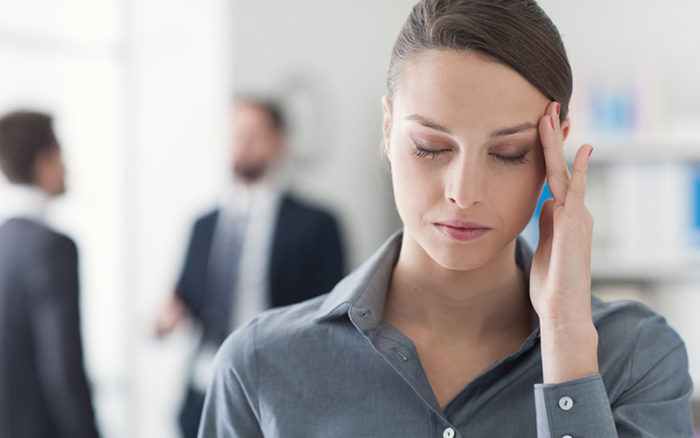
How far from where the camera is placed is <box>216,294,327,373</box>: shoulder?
1.17 m

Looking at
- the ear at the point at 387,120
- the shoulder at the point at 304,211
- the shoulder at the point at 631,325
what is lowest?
the shoulder at the point at 304,211

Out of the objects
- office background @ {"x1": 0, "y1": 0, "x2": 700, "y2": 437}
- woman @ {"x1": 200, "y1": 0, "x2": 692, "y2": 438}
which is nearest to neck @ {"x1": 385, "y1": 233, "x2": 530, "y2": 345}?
woman @ {"x1": 200, "y1": 0, "x2": 692, "y2": 438}

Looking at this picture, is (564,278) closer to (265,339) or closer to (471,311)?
(471,311)

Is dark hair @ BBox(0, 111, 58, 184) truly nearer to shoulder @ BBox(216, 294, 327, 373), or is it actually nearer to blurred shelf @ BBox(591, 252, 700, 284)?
A: shoulder @ BBox(216, 294, 327, 373)

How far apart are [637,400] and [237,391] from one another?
20.8 inches

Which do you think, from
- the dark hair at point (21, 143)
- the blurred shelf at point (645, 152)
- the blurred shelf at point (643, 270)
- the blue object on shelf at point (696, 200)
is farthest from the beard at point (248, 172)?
the blue object on shelf at point (696, 200)

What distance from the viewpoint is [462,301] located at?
1.18 m

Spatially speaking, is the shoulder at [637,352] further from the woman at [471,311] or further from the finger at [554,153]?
the finger at [554,153]

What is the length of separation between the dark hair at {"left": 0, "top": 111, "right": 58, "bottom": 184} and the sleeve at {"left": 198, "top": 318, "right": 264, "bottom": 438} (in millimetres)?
1807

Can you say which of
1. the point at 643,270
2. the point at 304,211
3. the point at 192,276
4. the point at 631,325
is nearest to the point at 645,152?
the point at 643,270

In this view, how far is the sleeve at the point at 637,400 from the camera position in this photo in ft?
3.31

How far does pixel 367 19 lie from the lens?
4320 mm

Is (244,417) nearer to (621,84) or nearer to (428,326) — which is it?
(428,326)

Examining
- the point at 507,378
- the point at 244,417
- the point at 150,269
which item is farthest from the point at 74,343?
the point at 507,378
